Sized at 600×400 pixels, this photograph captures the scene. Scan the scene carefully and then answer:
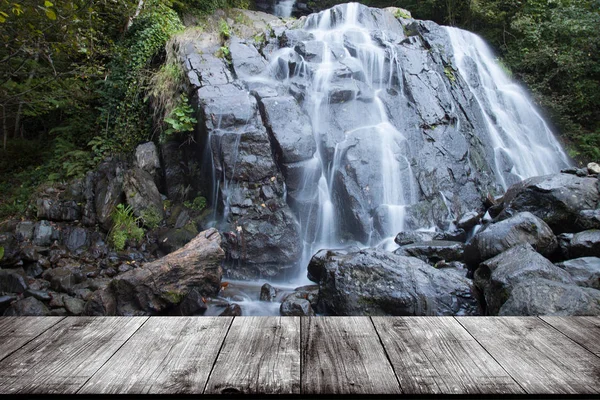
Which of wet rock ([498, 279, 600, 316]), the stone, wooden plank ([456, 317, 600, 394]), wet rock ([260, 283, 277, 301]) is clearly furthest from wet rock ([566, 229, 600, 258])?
wooden plank ([456, 317, 600, 394])

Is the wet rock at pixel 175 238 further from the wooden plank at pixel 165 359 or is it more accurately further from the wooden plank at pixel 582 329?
the wooden plank at pixel 582 329

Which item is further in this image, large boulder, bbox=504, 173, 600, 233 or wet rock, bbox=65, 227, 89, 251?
wet rock, bbox=65, 227, 89, 251

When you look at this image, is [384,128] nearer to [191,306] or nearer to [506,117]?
[506,117]

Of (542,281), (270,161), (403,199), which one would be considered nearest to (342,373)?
(542,281)

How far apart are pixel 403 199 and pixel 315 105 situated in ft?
8.87

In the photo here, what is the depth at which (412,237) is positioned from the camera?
6.96m

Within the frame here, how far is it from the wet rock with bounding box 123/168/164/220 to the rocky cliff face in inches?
48.2

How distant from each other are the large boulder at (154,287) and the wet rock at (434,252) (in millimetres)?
2972

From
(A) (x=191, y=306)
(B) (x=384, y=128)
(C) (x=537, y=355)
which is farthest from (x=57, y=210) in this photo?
(C) (x=537, y=355)

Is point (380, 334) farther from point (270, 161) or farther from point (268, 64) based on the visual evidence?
point (268, 64)

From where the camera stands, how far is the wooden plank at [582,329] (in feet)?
4.68

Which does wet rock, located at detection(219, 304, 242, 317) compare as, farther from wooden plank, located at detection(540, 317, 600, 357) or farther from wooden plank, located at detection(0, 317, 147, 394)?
wooden plank, located at detection(540, 317, 600, 357)

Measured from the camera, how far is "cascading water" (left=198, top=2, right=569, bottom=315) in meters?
7.39

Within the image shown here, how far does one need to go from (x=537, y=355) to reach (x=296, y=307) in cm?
386
